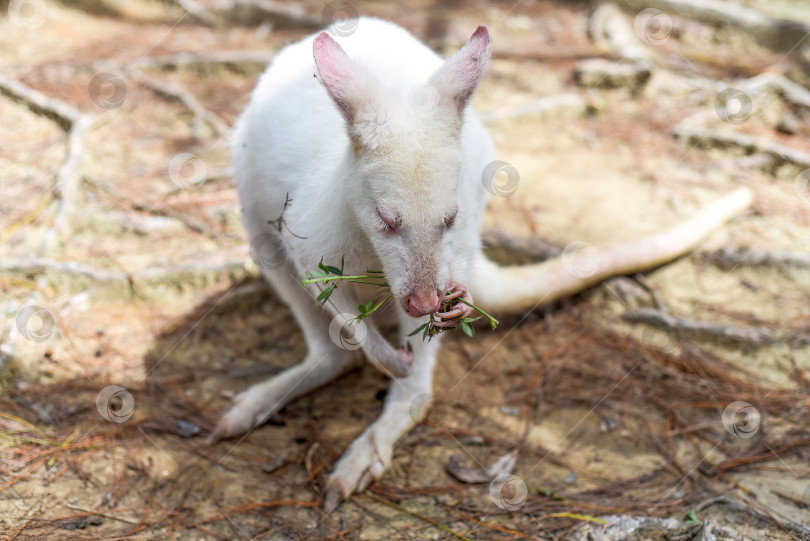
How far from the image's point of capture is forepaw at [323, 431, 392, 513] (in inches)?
96.0

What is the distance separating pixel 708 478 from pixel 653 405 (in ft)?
1.55

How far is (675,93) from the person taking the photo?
202 inches

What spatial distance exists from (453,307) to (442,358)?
3.96 ft

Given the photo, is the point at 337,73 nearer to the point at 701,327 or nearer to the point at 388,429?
the point at 388,429

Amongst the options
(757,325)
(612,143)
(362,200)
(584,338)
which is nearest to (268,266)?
(362,200)

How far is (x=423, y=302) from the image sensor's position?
1886 mm

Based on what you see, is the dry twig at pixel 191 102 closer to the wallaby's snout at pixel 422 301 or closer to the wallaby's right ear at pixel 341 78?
the wallaby's right ear at pixel 341 78

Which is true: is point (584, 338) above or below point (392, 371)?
below

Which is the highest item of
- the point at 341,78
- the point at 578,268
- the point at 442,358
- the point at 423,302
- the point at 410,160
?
the point at 341,78

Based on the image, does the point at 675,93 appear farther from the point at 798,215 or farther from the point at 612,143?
the point at 798,215

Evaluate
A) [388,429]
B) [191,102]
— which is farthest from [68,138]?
[388,429]

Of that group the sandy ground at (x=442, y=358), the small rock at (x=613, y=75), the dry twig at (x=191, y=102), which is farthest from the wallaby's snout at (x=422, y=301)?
the small rock at (x=613, y=75)

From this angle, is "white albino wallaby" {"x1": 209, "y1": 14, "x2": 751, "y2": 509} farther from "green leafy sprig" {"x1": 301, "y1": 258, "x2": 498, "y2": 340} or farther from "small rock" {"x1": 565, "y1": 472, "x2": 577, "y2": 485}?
"small rock" {"x1": 565, "y1": 472, "x2": 577, "y2": 485}

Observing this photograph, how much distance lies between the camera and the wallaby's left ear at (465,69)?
198cm
